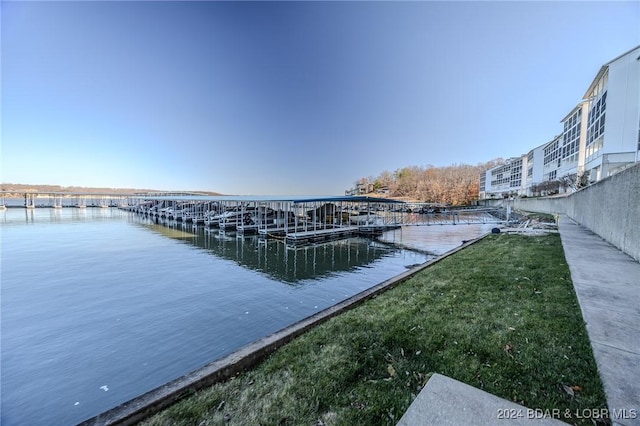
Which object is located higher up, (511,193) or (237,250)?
(511,193)

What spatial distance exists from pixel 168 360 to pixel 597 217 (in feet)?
51.1

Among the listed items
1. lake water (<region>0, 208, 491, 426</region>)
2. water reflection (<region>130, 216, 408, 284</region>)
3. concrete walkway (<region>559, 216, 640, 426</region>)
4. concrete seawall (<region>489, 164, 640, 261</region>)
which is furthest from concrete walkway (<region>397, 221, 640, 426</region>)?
water reflection (<region>130, 216, 408, 284</region>)

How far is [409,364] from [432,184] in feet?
241

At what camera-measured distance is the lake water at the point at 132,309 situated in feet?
13.1

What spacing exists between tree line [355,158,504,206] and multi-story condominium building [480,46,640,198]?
94.9 ft

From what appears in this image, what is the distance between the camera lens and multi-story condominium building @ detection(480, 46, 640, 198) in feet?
67.3

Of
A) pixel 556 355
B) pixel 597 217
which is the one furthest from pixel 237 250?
pixel 597 217

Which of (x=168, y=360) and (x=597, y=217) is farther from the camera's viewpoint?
(x=597, y=217)

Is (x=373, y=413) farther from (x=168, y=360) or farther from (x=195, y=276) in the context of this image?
(x=195, y=276)

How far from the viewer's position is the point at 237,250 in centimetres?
1502

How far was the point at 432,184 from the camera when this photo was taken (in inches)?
2741

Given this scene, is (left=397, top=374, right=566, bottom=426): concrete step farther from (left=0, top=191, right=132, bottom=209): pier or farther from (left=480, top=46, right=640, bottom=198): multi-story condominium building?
(left=0, top=191, right=132, bottom=209): pier

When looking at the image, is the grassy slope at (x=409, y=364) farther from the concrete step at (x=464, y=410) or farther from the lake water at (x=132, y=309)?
the lake water at (x=132, y=309)

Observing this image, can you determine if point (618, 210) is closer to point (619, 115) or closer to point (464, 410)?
point (464, 410)
